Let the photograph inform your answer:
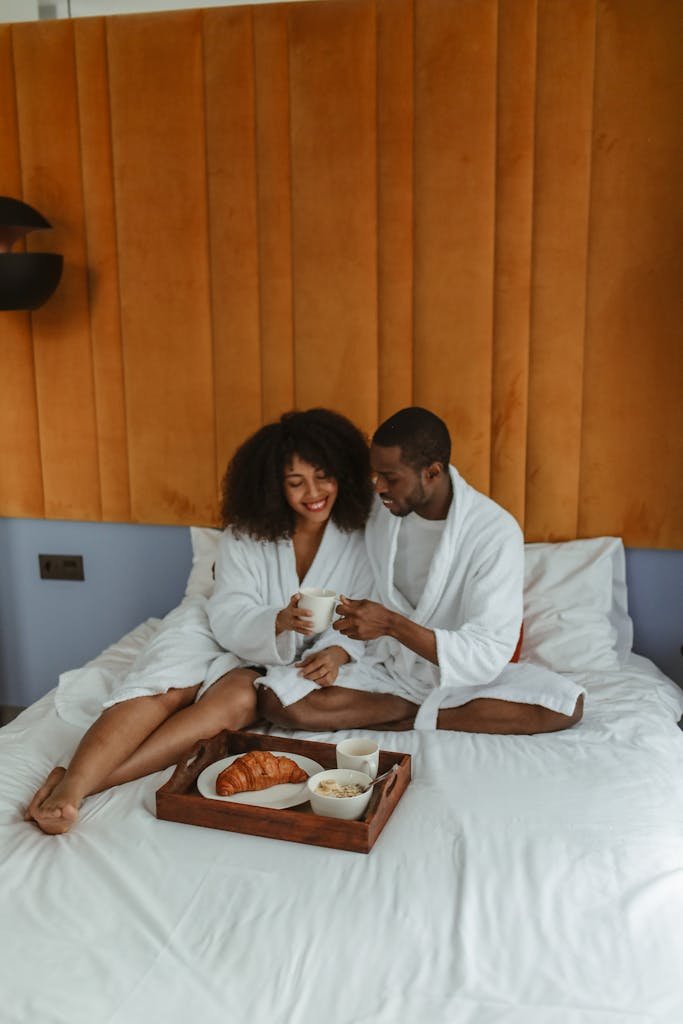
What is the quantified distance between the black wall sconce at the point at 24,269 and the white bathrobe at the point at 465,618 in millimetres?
1123


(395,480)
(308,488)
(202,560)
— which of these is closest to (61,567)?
(202,560)

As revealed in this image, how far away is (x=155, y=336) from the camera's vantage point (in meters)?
2.71

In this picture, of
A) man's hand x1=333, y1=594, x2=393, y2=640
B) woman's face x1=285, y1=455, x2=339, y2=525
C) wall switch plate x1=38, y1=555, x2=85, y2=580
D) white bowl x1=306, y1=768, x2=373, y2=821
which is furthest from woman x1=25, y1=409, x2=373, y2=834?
wall switch plate x1=38, y1=555, x2=85, y2=580

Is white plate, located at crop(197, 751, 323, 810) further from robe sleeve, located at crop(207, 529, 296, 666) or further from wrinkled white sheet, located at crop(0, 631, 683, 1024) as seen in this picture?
robe sleeve, located at crop(207, 529, 296, 666)

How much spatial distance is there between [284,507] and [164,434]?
621 millimetres

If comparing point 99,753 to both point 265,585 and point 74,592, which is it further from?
point 74,592

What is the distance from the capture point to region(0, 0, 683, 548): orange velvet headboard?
236 cm

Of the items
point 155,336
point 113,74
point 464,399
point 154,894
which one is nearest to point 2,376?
point 155,336

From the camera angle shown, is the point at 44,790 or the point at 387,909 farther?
the point at 44,790

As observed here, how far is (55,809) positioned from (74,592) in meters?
1.35

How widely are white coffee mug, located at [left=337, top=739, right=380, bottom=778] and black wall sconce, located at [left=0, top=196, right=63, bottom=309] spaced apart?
1505 mm

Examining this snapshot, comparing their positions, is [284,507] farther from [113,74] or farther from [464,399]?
[113,74]

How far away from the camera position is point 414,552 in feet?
7.41

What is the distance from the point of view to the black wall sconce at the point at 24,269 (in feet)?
8.18
